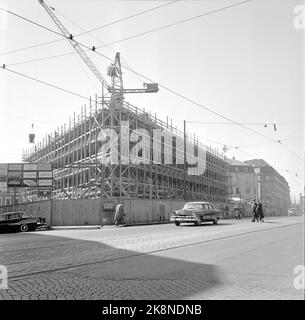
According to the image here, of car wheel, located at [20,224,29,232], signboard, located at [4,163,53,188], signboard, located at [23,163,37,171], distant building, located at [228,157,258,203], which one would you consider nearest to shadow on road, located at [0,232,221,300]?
car wheel, located at [20,224,29,232]

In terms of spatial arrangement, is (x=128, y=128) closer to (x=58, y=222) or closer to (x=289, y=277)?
(x=58, y=222)

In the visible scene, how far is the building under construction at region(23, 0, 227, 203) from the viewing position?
1610 inches

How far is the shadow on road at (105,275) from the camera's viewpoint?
6234 millimetres

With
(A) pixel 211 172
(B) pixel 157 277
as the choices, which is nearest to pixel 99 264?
(B) pixel 157 277

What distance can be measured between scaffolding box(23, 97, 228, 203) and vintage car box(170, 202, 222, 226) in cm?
959

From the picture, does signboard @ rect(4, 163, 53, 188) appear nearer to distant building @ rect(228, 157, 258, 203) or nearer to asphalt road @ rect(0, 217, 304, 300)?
asphalt road @ rect(0, 217, 304, 300)

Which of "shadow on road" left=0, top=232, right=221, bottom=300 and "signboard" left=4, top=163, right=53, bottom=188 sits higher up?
"signboard" left=4, top=163, right=53, bottom=188

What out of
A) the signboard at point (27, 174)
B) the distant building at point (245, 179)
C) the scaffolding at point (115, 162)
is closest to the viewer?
the signboard at point (27, 174)

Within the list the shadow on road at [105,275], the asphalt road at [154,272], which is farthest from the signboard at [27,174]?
the shadow on road at [105,275]

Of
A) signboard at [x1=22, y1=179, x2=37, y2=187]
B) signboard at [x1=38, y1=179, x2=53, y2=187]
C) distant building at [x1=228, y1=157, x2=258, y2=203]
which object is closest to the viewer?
signboard at [x1=38, y1=179, x2=53, y2=187]

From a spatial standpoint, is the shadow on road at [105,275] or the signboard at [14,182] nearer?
the shadow on road at [105,275]

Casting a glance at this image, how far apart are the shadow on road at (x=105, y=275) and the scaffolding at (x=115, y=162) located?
79.2 ft

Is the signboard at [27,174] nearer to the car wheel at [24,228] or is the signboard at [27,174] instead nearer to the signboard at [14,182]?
the signboard at [14,182]
